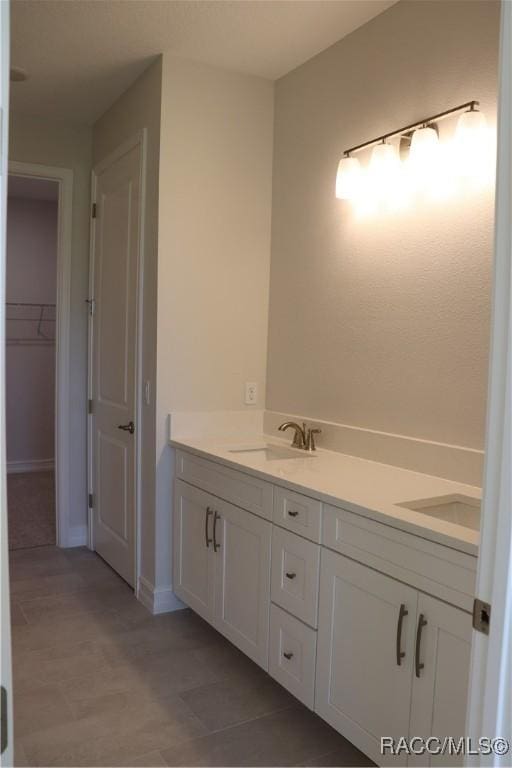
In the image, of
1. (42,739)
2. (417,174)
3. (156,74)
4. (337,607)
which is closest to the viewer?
(337,607)

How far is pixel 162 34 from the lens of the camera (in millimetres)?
2670

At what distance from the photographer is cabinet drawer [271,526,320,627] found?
2031mm

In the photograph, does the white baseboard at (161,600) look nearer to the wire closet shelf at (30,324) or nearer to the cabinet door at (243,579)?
the cabinet door at (243,579)

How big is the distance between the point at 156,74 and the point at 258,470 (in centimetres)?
192

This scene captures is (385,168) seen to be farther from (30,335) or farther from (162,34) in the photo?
(30,335)

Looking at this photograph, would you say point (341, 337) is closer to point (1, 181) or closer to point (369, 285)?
point (369, 285)

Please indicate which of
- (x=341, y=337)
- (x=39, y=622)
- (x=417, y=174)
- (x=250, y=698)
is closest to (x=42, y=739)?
(x=250, y=698)

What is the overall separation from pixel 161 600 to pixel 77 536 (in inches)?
47.9

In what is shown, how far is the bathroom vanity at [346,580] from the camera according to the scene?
1590 millimetres

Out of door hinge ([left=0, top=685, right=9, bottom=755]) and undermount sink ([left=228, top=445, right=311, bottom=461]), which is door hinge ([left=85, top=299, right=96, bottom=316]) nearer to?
undermount sink ([left=228, top=445, right=311, bottom=461])

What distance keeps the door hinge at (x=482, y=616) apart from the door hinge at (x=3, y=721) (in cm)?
68

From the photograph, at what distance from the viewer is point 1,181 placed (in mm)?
719

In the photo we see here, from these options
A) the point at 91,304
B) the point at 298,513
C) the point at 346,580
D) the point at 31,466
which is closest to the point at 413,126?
the point at 298,513

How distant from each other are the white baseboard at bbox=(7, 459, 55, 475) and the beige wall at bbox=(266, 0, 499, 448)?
12.6 feet
